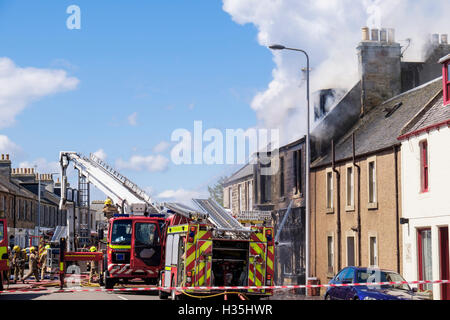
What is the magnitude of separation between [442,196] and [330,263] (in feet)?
34.7

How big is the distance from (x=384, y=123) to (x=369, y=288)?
544 inches

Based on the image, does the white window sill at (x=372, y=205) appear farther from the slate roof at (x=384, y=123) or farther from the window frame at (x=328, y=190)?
the window frame at (x=328, y=190)

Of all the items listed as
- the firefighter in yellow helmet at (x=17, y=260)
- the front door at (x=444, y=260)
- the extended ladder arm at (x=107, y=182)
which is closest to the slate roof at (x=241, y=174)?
the extended ladder arm at (x=107, y=182)

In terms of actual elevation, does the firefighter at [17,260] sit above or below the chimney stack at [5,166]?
below

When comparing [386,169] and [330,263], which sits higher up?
[386,169]

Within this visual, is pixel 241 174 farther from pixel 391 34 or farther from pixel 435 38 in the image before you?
pixel 435 38

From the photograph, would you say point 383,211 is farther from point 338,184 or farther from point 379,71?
point 379,71

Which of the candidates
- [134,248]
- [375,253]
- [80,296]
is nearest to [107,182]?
[134,248]

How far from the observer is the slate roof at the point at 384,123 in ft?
94.8

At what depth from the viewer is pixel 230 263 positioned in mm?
18844

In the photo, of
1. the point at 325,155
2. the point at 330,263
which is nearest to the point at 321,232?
the point at 330,263

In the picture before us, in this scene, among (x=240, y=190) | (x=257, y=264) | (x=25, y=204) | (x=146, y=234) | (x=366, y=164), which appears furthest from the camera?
(x=25, y=204)

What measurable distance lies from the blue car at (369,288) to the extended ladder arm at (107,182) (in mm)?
10975

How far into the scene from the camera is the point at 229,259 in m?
18.7
